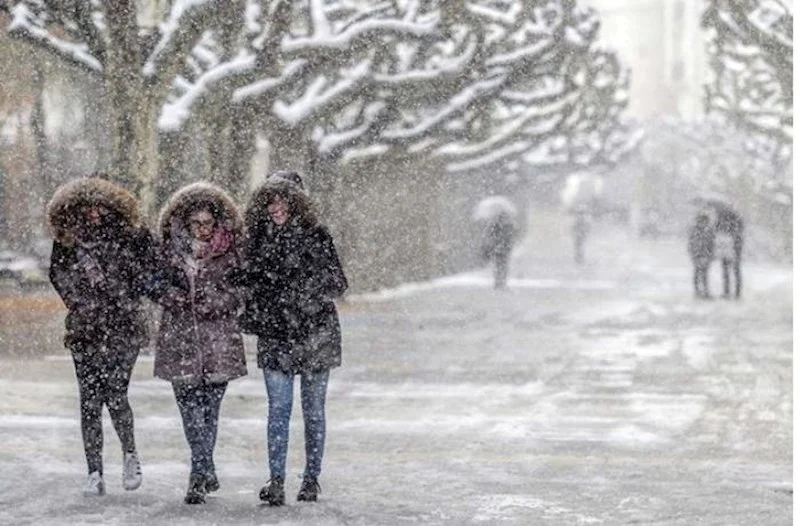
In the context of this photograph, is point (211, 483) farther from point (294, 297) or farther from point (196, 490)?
point (294, 297)

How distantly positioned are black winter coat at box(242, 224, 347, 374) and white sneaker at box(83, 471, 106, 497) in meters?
0.97

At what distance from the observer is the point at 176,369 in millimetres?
7594

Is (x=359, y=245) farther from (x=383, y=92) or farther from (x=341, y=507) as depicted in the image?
(x=341, y=507)

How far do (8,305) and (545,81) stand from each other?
1634 cm

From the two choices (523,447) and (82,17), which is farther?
(82,17)

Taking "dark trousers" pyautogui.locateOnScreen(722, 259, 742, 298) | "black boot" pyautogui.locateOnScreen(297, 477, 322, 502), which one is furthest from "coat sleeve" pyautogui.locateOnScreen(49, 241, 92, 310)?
"dark trousers" pyautogui.locateOnScreen(722, 259, 742, 298)

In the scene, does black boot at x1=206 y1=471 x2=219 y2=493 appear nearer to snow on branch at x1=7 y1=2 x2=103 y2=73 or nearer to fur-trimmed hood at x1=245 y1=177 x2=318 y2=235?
fur-trimmed hood at x1=245 y1=177 x2=318 y2=235

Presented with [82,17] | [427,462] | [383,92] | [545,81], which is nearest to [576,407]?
[427,462]

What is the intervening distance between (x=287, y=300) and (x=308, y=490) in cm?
91

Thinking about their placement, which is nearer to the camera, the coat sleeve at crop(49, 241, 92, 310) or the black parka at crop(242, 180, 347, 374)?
the black parka at crop(242, 180, 347, 374)

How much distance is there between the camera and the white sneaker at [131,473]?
787 cm

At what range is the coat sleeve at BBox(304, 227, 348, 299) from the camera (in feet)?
24.9

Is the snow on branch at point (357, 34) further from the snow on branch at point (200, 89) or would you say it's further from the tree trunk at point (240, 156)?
the tree trunk at point (240, 156)

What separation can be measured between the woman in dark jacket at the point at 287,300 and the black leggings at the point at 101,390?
610 millimetres
